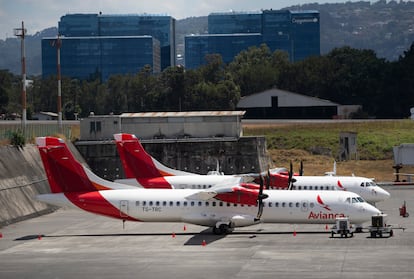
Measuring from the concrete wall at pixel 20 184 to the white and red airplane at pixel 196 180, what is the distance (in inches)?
261

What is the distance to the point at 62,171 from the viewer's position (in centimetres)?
4881

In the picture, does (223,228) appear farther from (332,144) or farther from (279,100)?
(279,100)

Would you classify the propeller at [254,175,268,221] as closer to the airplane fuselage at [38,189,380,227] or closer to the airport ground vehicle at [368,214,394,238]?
the airplane fuselage at [38,189,380,227]

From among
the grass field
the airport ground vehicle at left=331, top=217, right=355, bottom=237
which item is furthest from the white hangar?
the airport ground vehicle at left=331, top=217, right=355, bottom=237

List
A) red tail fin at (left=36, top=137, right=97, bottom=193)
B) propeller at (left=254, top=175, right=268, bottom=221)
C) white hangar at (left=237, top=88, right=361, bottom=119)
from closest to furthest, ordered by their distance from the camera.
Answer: propeller at (left=254, top=175, right=268, bottom=221) < red tail fin at (left=36, top=137, right=97, bottom=193) < white hangar at (left=237, top=88, right=361, bottom=119)

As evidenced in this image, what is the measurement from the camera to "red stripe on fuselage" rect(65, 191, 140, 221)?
48062 mm

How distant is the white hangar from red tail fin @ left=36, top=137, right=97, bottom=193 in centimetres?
7617

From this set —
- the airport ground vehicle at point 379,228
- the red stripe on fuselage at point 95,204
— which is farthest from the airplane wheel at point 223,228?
the airport ground vehicle at point 379,228

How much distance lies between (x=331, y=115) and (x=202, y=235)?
266 feet

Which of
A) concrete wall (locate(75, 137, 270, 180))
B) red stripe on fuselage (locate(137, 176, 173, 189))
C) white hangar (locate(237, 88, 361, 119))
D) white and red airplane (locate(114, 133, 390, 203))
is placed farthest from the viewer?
white hangar (locate(237, 88, 361, 119))

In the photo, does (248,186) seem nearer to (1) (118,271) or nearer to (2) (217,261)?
(2) (217,261)

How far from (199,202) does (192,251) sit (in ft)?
21.0

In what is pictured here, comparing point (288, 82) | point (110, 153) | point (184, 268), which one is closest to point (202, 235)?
point (184, 268)

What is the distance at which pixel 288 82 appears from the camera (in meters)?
146
